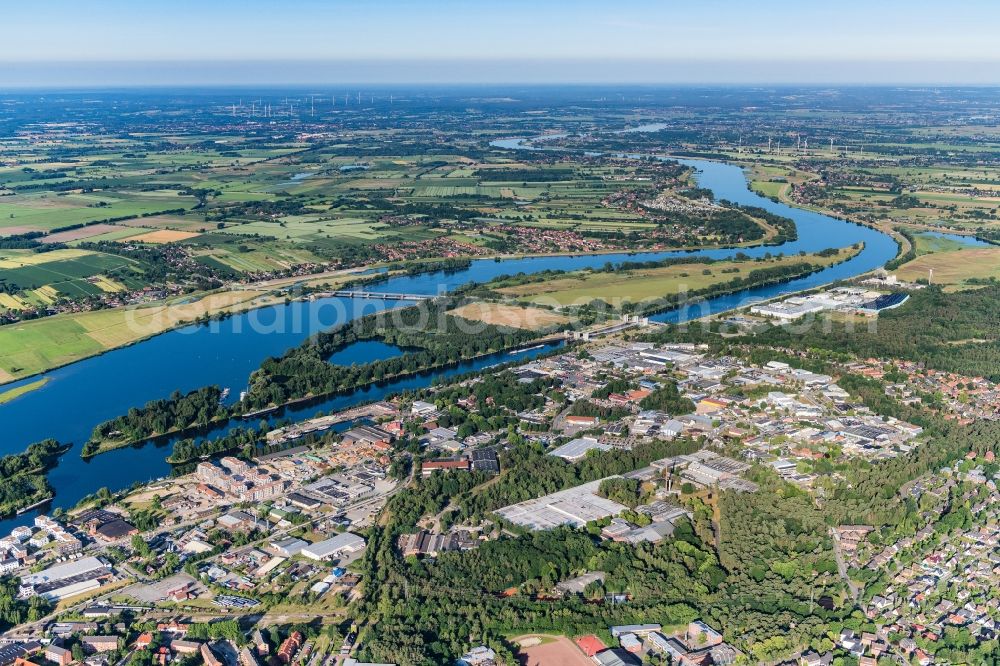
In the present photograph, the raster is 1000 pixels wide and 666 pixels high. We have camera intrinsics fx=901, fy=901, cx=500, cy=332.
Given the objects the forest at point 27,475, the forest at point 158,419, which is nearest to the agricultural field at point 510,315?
the forest at point 158,419

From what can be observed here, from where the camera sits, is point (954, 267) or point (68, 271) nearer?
point (68, 271)

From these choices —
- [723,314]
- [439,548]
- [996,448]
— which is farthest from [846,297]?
[439,548]

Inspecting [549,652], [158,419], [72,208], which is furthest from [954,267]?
[72,208]

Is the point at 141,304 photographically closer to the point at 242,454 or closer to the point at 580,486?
the point at 242,454

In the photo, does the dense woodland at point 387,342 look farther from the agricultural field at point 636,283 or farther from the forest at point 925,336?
the forest at point 925,336

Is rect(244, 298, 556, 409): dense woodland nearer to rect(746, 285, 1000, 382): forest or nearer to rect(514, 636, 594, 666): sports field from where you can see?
rect(746, 285, 1000, 382): forest

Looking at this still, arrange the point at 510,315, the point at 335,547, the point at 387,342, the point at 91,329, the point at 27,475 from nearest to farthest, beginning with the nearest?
the point at 335,547 < the point at 27,475 < the point at 387,342 < the point at 91,329 < the point at 510,315

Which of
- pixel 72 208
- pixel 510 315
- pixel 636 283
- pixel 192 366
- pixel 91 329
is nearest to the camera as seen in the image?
pixel 192 366

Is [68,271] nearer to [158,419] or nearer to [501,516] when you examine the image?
[158,419]

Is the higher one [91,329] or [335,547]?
[91,329]

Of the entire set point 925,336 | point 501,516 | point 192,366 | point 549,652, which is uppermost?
point 925,336
